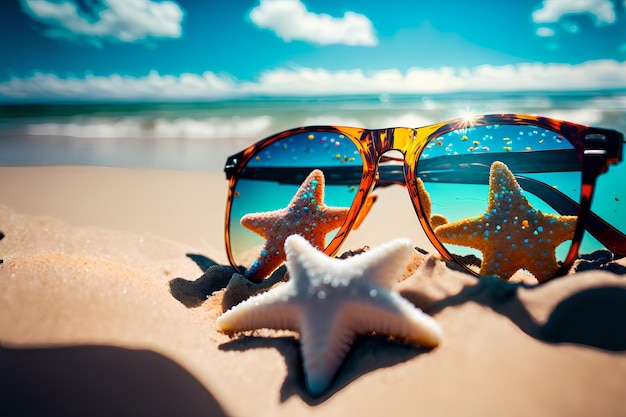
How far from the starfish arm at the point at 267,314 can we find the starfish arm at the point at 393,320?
7.2 inches

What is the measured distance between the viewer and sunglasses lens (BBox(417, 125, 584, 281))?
163 centimetres

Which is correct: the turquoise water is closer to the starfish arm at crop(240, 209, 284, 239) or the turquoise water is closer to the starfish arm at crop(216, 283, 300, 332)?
the starfish arm at crop(240, 209, 284, 239)

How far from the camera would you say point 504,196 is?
169 cm

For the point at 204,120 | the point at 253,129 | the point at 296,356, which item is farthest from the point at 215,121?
the point at 296,356

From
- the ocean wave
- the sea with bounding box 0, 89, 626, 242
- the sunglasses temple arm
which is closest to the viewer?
the sunglasses temple arm

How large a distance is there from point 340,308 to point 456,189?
100 cm

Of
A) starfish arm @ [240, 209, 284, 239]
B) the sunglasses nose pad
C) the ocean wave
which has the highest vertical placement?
the ocean wave

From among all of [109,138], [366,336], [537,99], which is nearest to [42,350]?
[366,336]

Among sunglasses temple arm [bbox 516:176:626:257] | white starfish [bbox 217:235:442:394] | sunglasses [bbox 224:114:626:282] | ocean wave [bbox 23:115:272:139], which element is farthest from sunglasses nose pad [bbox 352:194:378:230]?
ocean wave [bbox 23:115:272:139]

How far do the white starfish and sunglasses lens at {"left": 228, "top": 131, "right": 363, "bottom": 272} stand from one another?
0.83m

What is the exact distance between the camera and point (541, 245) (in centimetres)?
163

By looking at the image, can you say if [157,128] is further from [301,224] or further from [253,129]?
[301,224]

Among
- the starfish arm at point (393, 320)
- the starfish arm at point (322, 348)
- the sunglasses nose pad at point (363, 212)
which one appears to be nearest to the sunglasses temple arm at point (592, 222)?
the sunglasses nose pad at point (363, 212)

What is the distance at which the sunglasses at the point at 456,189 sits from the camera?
1634 millimetres
